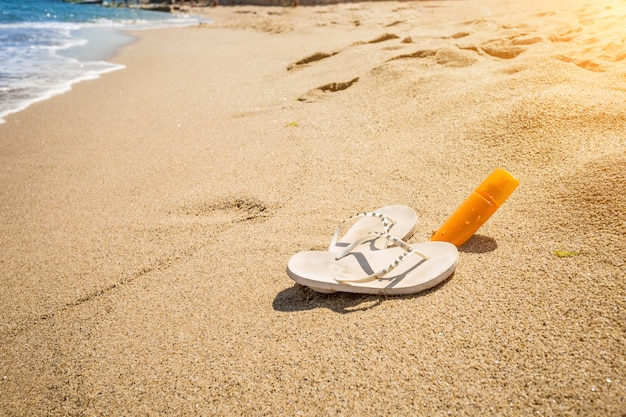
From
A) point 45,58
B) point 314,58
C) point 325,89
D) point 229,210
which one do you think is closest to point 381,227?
point 229,210

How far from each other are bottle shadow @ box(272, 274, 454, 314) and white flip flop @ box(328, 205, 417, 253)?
202 mm

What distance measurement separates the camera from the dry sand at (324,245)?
1135 mm

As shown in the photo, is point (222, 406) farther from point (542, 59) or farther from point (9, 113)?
point (9, 113)

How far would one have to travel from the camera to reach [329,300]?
1.44 meters

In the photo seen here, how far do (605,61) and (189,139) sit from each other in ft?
10.1

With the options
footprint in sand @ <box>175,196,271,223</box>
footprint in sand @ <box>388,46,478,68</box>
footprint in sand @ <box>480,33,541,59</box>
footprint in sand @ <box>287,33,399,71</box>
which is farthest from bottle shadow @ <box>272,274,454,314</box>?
footprint in sand @ <box>287,33,399,71</box>

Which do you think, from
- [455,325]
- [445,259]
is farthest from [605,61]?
[455,325]

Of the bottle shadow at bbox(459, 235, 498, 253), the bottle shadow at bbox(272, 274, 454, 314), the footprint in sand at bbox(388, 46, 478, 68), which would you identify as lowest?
the bottle shadow at bbox(272, 274, 454, 314)

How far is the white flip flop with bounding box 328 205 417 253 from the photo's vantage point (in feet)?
5.32

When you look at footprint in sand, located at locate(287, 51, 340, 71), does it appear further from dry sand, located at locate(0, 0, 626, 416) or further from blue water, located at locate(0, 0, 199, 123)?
blue water, located at locate(0, 0, 199, 123)

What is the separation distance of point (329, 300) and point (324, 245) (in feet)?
1.13

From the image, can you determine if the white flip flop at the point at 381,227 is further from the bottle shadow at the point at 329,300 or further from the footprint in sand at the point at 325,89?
the footprint in sand at the point at 325,89

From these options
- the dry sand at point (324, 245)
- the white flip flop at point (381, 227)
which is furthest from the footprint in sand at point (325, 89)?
the white flip flop at point (381, 227)

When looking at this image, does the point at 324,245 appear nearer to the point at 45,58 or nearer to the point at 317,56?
the point at 317,56
